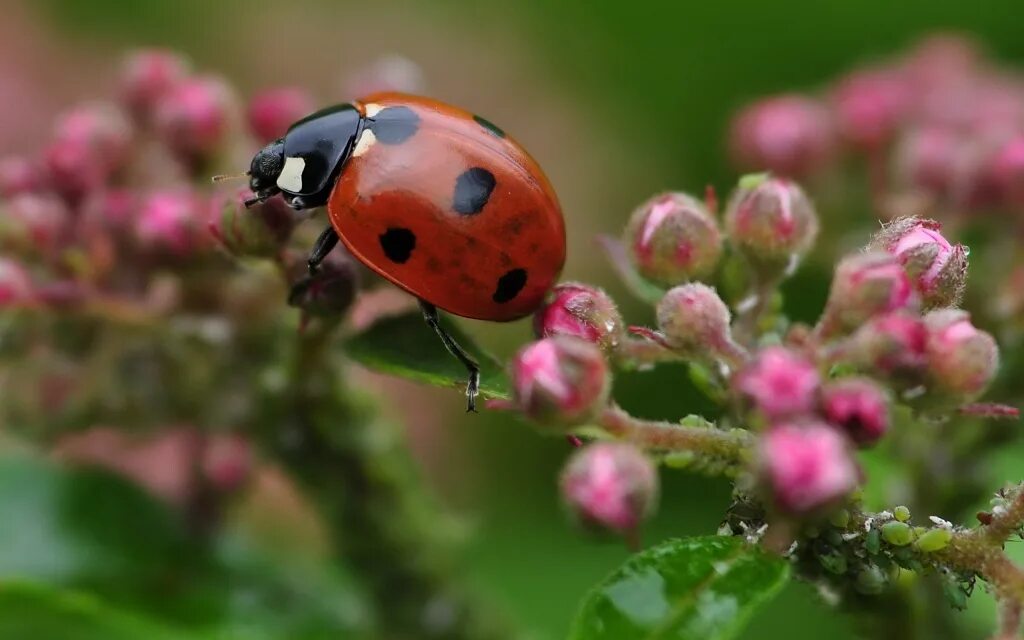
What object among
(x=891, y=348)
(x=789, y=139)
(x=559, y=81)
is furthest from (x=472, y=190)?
(x=559, y=81)

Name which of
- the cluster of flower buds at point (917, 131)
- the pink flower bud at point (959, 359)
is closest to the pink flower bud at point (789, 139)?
the cluster of flower buds at point (917, 131)

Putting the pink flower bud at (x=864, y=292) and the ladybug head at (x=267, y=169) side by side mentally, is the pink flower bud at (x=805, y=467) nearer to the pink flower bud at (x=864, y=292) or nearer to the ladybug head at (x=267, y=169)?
the pink flower bud at (x=864, y=292)

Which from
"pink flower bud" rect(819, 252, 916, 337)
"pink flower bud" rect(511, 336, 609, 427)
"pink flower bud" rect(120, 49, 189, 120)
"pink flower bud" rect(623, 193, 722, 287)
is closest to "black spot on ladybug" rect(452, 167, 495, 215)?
"pink flower bud" rect(623, 193, 722, 287)

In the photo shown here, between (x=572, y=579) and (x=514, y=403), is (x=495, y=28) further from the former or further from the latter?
(x=514, y=403)

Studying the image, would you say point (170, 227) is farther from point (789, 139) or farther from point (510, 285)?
point (789, 139)

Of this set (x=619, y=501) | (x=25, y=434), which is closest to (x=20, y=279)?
(x=25, y=434)

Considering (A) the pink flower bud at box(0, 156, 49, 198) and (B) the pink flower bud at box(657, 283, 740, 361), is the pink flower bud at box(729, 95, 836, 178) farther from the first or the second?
(A) the pink flower bud at box(0, 156, 49, 198)
